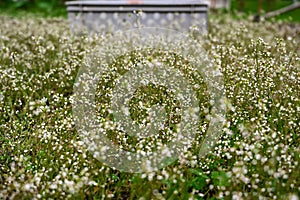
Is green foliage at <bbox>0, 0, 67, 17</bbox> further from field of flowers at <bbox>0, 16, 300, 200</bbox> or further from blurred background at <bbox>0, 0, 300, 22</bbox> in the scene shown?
field of flowers at <bbox>0, 16, 300, 200</bbox>

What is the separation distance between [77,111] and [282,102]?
Result: 216 cm

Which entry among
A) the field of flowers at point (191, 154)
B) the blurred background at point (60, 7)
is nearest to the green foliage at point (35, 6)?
the blurred background at point (60, 7)

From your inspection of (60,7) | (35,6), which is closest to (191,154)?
(60,7)

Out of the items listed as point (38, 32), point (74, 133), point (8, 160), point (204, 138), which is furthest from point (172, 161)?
point (38, 32)

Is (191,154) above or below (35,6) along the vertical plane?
above

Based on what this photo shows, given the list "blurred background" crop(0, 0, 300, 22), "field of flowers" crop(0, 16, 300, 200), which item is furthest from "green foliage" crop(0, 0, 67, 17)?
"field of flowers" crop(0, 16, 300, 200)

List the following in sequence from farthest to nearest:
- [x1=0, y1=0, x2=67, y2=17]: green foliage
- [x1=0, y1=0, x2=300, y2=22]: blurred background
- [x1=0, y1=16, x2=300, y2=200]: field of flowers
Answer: [x1=0, y1=0, x2=67, y2=17]: green foliage
[x1=0, y1=0, x2=300, y2=22]: blurred background
[x1=0, y1=16, x2=300, y2=200]: field of flowers

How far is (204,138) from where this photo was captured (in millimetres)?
4570

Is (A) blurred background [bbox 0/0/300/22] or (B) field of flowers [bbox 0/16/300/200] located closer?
(B) field of flowers [bbox 0/16/300/200]

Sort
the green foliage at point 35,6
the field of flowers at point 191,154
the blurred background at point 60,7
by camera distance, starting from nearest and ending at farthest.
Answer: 1. the field of flowers at point 191,154
2. the blurred background at point 60,7
3. the green foliage at point 35,6

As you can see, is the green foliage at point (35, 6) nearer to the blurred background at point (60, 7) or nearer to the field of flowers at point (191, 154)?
the blurred background at point (60, 7)

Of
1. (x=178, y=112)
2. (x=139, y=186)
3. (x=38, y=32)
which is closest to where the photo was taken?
(x=139, y=186)

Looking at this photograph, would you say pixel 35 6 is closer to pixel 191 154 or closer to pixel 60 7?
pixel 60 7

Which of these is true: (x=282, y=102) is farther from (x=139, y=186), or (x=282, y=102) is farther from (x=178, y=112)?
(x=139, y=186)
